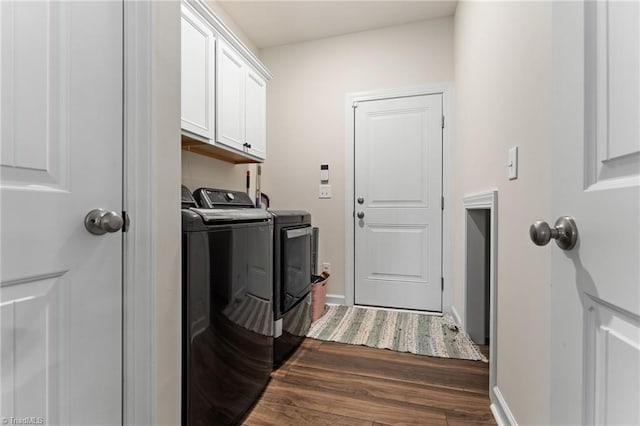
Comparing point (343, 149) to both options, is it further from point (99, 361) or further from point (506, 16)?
point (99, 361)

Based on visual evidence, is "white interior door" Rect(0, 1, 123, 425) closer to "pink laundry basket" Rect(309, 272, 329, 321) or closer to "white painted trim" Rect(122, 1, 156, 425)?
"white painted trim" Rect(122, 1, 156, 425)

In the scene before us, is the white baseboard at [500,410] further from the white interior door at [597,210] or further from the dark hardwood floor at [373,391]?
the white interior door at [597,210]

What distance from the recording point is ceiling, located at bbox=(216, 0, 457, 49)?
252 cm

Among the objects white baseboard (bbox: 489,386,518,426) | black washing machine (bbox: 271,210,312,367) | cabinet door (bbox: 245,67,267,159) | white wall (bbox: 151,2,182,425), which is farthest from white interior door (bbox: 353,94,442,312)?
white wall (bbox: 151,2,182,425)

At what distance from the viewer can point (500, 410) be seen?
4.33 ft

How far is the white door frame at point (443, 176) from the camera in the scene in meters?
2.67

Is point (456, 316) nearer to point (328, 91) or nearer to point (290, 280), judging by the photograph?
point (290, 280)

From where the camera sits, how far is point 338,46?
2.98 meters

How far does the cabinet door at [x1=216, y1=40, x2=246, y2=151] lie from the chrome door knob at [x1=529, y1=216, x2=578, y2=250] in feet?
6.28

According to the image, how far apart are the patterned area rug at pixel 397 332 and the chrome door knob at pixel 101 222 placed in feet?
5.88

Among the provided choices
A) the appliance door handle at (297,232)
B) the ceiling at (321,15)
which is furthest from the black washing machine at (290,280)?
the ceiling at (321,15)

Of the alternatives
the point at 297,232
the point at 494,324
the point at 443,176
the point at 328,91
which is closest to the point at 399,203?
the point at 443,176

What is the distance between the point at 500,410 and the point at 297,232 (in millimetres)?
1451

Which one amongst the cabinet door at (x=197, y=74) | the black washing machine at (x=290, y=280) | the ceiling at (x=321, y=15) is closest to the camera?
the cabinet door at (x=197, y=74)
